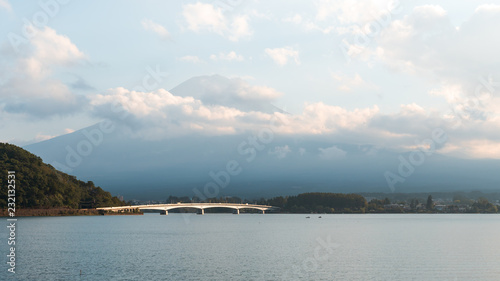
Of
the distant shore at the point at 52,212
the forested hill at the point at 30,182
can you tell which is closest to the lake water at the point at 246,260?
the forested hill at the point at 30,182

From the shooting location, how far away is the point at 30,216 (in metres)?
158

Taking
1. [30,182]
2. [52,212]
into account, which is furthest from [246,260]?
[52,212]

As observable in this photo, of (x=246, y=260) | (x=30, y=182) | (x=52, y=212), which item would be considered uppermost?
(x=30, y=182)

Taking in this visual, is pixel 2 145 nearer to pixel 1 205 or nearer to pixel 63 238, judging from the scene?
pixel 1 205

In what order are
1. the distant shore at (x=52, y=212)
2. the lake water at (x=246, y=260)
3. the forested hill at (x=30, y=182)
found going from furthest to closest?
1. the distant shore at (x=52, y=212)
2. the forested hill at (x=30, y=182)
3. the lake water at (x=246, y=260)

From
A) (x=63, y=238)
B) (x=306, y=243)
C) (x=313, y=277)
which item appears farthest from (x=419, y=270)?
(x=63, y=238)

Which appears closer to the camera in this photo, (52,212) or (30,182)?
(30,182)

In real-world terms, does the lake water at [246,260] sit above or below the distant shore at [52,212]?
below

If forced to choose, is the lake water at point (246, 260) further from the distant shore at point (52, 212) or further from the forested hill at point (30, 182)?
the distant shore at point (52, 212)

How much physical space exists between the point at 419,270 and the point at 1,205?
128 metres

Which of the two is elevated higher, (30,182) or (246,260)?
(30,182)

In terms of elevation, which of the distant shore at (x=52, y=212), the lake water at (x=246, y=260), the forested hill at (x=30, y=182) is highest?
the forested hill at (x=30, y=182)

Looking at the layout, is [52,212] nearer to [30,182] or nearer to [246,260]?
[30,182]

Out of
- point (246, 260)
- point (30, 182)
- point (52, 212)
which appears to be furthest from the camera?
point (52, 212)
